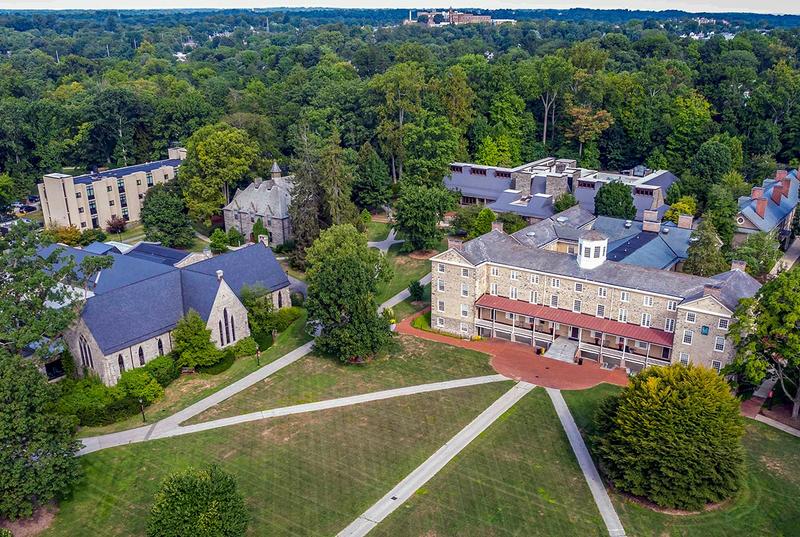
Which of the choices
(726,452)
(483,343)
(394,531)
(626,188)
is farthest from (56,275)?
(626,188)

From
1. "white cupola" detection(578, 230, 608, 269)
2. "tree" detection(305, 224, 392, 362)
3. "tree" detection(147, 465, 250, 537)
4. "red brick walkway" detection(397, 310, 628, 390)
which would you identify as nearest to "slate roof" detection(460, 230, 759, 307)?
"white cupola" detection(578, 230, 608, 269)

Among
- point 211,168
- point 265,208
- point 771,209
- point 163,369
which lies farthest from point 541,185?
point 163,369

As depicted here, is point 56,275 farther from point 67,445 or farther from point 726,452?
point 726,452

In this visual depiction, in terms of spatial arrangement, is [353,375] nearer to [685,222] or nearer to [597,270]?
[597,270]

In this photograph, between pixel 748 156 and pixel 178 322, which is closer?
pixel 178 322

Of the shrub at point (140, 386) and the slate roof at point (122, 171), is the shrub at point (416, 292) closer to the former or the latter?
the shrub at point (140, 386)

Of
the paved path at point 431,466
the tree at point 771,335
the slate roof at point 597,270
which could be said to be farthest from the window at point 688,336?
the paved path at point 431,466
